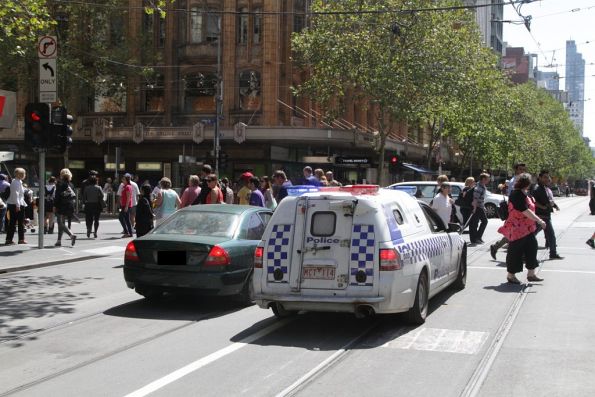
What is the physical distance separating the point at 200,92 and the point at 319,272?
35.4 m

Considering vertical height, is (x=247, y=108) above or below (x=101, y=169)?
above

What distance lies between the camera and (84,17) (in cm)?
3697

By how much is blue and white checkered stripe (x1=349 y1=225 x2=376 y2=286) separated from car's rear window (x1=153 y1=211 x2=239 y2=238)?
234 cm

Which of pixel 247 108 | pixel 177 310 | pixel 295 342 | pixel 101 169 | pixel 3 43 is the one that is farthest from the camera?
pixel 101 169

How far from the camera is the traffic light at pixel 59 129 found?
15.7 m

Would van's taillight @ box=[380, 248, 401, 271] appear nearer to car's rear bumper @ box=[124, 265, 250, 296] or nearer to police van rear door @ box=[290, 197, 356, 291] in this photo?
police van rear door @ box=[290, 197, 356, 291]

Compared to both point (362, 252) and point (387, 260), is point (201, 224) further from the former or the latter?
point (387, 260)

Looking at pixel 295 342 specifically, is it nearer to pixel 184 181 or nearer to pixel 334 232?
pixel 334 232

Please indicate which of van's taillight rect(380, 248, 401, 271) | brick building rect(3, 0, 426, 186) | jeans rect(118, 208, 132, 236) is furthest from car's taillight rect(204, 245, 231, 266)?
brick building rect(3, 0, 426, 186)

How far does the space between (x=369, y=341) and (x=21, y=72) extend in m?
32.6

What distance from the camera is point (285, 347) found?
710 centimetres

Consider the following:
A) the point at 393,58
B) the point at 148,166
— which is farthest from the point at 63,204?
the point at 148,166

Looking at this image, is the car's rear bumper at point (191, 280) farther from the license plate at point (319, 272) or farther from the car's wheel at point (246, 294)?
the license plate at point (319, 272)

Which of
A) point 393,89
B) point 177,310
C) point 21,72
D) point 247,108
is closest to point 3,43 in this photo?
point 21,72
